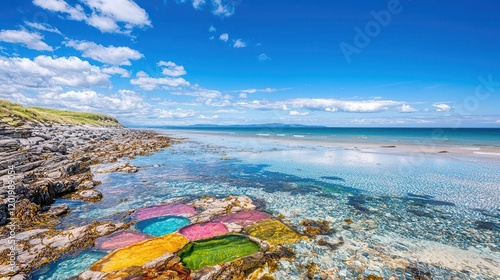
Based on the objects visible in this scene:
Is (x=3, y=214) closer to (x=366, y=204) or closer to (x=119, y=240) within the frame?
(x=119, y=240)

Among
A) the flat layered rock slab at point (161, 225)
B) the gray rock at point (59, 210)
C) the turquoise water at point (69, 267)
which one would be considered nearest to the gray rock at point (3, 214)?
the gray rock at point (59, 210)

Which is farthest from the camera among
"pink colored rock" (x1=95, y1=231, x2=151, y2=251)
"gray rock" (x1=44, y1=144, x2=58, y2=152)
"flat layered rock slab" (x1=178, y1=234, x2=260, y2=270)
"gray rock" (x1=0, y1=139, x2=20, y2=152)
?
"gray rock" (x1=44, y1=144, x2=58, y2=152)

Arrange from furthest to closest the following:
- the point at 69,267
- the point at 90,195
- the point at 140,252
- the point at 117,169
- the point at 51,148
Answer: the point at 51,148
the point at 117,169
the point at 90,195
the point at 140,252
the point at 69,267

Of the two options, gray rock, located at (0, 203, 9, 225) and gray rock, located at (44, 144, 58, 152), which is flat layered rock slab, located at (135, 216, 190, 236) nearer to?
gray rock, located at (0, 203, 9, 225)

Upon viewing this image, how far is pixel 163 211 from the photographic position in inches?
541

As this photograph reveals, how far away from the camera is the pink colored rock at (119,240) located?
9.67 meters

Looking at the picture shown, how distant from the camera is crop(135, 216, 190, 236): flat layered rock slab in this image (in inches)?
443

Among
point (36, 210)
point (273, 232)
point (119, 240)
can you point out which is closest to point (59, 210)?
point (36, 210)

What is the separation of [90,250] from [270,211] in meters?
8.81

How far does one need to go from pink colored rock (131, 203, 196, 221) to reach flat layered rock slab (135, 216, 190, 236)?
0.47 m

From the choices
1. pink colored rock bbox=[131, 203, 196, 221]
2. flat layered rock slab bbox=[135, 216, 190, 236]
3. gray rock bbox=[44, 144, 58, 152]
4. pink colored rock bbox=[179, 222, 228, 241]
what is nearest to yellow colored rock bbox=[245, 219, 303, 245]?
pink colored rock bbox=[179, 222, 228, 241]

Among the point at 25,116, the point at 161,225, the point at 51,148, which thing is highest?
the point at 25,116

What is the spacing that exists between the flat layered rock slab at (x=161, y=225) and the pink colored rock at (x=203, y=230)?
67cm

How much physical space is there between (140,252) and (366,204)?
13.4 meters
